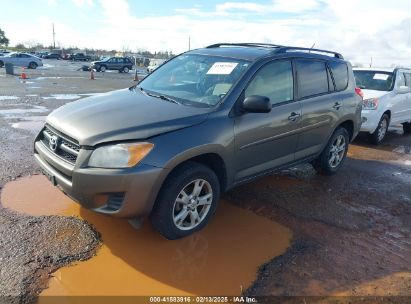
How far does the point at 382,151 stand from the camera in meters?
7.88

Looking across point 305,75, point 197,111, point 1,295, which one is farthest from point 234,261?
point 305,75

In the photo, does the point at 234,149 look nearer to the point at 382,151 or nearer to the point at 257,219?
the point at 257,219

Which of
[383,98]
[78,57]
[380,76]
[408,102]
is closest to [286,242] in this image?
[383,98]

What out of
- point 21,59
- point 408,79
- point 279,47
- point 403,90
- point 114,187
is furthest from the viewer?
point 21,59

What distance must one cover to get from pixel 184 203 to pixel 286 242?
3.61ft

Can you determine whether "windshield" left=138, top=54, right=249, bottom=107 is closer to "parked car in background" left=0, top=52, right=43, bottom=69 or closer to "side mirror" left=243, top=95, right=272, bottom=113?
"side mirror" left=243, top=95, right=272, bottom=113

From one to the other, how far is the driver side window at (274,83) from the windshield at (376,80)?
16.9ft

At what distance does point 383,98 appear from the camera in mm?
8336

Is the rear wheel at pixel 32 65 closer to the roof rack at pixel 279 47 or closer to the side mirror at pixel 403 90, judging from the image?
the side mirror at pixel 403 90

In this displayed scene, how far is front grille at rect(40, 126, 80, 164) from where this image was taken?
3.36m

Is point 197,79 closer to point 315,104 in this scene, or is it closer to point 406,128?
point 315,104

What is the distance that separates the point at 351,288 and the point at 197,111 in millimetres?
2077

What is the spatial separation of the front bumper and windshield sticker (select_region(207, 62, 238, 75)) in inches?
60.2

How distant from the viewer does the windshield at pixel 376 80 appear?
8.89m
